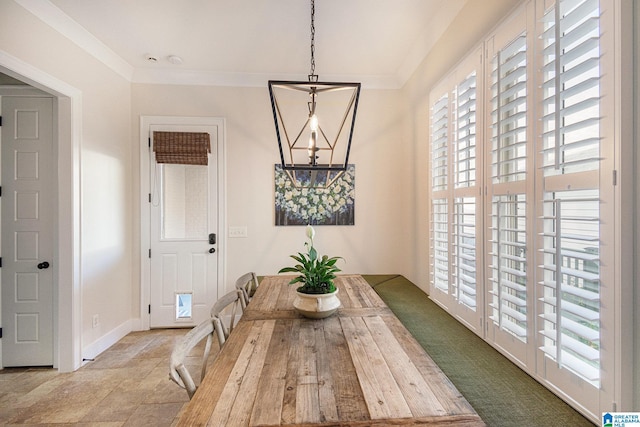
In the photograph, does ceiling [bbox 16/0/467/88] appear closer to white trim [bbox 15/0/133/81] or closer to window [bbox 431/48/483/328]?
white trim [bbox 15/0/133/81]

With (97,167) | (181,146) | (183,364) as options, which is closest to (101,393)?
(183,364)

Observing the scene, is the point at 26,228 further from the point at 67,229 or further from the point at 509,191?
the point at 509,191

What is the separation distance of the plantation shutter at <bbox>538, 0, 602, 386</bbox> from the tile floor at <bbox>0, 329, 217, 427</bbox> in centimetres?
226

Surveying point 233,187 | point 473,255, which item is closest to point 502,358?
point 473,255

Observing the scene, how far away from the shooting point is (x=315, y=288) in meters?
1.64

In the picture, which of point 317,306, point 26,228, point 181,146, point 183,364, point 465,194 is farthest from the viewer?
point 181,146

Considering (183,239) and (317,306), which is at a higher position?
(183,239)

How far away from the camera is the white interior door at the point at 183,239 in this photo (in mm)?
3221

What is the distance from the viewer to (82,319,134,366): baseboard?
2.60m

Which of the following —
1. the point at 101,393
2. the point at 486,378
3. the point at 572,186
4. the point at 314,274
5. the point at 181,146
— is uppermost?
the point at 181,146

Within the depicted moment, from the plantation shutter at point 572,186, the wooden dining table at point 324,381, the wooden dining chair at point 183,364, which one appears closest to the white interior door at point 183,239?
the wooden dining table at point 324,381

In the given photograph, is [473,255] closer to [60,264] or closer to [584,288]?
[584,288]

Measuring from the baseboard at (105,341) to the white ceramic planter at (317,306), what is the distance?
2329 mm

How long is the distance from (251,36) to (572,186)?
256 cm
